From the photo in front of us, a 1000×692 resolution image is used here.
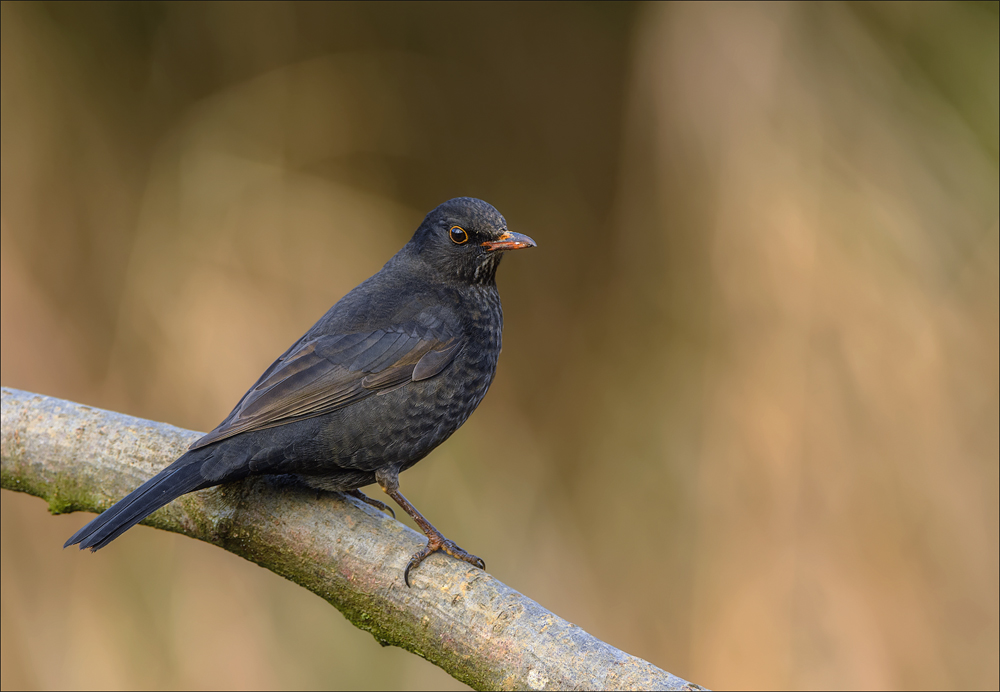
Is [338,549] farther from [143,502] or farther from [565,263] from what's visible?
[565,263]

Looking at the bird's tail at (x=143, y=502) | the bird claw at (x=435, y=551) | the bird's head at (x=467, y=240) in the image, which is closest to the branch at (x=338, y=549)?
the bird claw at (x=435, y=551)

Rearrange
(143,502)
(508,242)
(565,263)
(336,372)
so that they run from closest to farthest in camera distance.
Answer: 1. (143,502)
2. (336,372)
3. (508,242)
4. (565,263)

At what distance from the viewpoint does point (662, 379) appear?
4789 mm

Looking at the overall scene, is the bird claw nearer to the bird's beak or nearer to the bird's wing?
the bird's wing

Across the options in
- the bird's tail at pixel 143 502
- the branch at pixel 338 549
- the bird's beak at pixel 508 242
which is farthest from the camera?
the bird's beak at pixel 508 242

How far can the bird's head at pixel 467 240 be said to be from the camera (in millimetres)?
2742

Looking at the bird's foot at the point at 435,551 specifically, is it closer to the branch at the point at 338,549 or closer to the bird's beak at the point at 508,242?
the branch at the point at 338,549

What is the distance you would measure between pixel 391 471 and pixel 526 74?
3.32 m

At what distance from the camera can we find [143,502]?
2.07 meters

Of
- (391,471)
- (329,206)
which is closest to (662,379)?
(329,206)

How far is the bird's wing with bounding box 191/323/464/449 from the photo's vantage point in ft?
7.61

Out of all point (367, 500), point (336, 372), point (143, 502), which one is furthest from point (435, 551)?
point (143, 502)

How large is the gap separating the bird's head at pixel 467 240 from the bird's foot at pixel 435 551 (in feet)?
3.16

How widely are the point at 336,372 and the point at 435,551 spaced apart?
0.64 metres
